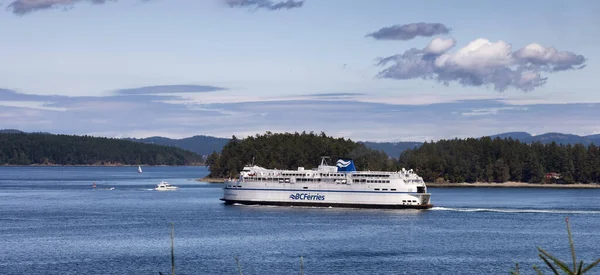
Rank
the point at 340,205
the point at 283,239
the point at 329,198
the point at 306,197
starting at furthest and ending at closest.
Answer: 1. the point at 306,197
2. the point at 329,198
3. the point at 340,205
4. the point at 283,239

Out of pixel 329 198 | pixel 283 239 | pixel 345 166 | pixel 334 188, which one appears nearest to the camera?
pixel 283 239

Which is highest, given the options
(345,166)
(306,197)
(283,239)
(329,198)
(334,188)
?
(345,166)

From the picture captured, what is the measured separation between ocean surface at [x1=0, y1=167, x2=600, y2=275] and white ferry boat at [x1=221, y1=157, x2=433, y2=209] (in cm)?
144

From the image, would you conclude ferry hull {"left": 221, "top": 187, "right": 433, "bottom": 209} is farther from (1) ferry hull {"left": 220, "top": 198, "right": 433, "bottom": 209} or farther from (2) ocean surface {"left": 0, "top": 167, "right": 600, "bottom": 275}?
(2) ocean surface {"left": 0, "top": 167, "right": 600, "bottom": 275}

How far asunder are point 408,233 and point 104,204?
58224mm

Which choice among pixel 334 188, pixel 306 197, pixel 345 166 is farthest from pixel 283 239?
pixel 345 166

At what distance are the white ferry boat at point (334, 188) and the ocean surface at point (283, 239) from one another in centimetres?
144

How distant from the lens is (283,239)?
73750 mm

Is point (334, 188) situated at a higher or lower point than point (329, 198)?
higher

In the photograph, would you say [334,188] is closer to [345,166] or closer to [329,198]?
[329,198]

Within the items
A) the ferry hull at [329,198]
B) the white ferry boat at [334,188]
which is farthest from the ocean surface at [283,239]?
the white ferry boat at [334,188]

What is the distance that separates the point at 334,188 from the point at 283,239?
112ft

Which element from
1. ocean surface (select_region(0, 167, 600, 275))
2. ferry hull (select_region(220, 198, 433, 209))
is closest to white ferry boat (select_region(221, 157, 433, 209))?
ferry hull (select_region(220, 198, 433, 209))

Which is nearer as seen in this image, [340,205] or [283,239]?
[283,239]
